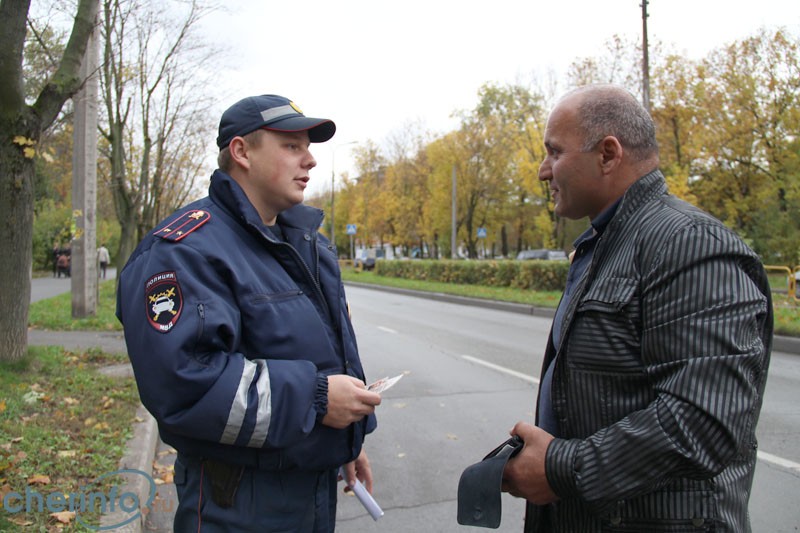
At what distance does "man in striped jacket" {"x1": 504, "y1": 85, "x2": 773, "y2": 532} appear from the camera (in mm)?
1433

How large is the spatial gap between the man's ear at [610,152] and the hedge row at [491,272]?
584 inches

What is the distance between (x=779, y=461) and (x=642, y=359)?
4.04 meters

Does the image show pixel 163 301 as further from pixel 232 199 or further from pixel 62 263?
pixel 62 263

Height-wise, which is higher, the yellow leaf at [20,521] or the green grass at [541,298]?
the green grass at [541,298]

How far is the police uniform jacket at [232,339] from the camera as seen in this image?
1.71 m

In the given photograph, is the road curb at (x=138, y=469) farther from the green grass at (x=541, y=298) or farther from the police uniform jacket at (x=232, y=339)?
the green grass at (x=541, y=298)

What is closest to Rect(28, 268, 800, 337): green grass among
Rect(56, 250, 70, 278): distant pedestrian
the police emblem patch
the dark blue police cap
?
the dark blue police cap

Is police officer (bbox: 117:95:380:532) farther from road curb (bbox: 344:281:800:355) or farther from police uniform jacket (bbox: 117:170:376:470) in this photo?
road curb (bbox: 344:281:800:355)

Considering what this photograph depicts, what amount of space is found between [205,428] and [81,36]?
665 centimetres

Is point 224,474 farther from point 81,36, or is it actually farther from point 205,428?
point 81,36

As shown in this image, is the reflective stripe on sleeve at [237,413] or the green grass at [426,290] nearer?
the reflective stripe on sleeve at [237,413]

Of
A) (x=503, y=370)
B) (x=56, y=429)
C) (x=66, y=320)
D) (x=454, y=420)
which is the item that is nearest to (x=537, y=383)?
(x=503, y=370)

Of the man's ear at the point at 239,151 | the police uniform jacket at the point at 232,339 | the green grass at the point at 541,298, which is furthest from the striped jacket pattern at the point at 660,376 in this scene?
the green grass at the point at 541,298

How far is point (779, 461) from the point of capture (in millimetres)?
4680
